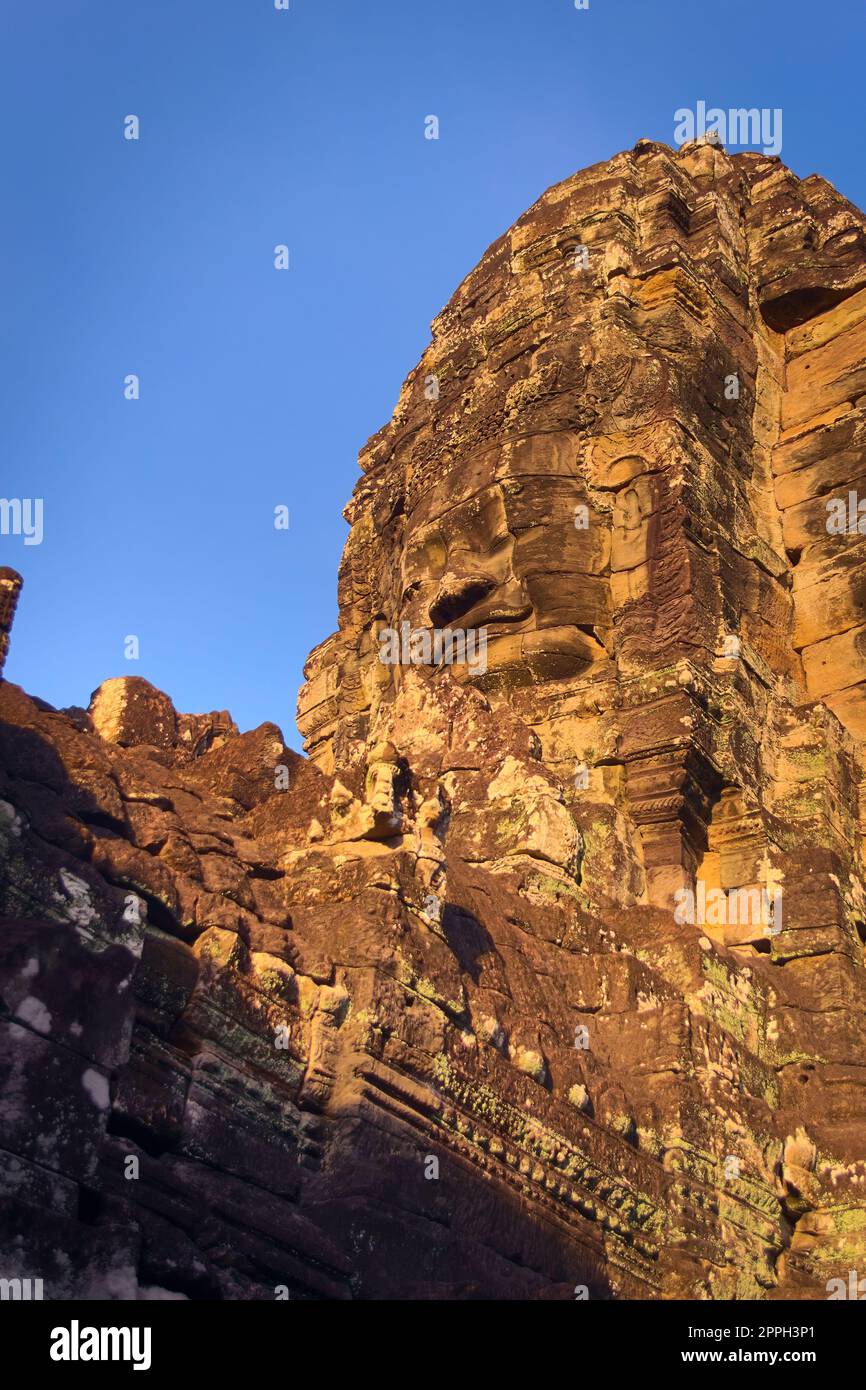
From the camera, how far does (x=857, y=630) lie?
23750 millimetres

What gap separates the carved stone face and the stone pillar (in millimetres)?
11386

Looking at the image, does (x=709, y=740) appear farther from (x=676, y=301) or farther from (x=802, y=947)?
(x=676, y=301)

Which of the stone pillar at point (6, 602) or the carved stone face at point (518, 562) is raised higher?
the carved stone face at point (518, 562)

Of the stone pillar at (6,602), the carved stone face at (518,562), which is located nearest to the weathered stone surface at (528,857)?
the carved stone face at (518,562)

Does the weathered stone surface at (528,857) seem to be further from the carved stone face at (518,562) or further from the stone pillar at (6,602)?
the stone pillar at (6,602)

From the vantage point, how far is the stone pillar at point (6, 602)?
11180mm

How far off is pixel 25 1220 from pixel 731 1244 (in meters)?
8.00

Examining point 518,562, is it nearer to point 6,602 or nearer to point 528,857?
point 528,857

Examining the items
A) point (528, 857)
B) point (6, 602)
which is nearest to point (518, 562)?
point (528, 857)

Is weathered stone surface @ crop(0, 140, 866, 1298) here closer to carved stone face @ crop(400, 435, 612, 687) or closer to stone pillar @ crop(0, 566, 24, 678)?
carved stone face @ crop(400, 435, 612, 687)

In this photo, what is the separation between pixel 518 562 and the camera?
22953 millimetres

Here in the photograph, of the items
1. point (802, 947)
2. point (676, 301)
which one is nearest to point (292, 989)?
point (802, 947)

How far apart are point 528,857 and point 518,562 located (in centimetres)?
682

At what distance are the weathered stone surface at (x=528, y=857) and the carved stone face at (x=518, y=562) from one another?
5cm
